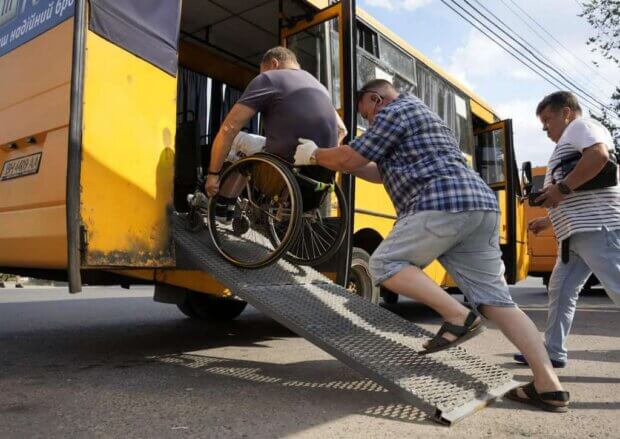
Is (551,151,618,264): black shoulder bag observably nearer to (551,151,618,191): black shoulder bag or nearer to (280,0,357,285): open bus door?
(551,151,618,191): black shoulder bag

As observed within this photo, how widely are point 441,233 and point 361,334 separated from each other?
0.81 meters

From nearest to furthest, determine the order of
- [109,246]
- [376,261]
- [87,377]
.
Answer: [376,261] < [109,246] < [87,377]

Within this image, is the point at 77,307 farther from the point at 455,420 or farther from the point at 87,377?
the point at 455,420

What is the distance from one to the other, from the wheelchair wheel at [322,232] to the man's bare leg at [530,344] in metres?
1.45

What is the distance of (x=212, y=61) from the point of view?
6652 mm

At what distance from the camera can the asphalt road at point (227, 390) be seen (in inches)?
95.3

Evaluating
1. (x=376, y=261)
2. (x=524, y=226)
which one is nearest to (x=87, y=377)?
(x=376, y=261)

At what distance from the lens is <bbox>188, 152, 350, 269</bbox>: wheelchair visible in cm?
346

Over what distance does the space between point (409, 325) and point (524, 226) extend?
17.9 ft

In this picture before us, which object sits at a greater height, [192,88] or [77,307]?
[192,88]

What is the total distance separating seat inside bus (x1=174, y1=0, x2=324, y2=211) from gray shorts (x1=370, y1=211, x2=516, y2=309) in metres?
2.45

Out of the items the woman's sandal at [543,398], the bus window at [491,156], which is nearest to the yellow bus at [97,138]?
the woman's sandal at [543,398]

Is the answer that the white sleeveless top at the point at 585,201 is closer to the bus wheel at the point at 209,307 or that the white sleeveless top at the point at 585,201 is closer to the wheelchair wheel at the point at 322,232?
the wheelchair wheel at the point at 322,232

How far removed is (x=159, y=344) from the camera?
15.2 ft
